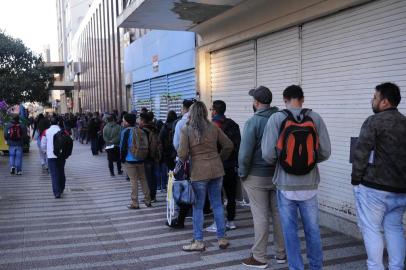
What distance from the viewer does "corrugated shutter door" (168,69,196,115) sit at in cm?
1214

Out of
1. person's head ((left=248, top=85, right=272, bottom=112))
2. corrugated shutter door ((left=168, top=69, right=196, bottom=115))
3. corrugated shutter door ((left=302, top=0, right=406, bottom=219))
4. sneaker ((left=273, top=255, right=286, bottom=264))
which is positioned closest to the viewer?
person's head ((left=248, top=85, right=272, bottom=112))

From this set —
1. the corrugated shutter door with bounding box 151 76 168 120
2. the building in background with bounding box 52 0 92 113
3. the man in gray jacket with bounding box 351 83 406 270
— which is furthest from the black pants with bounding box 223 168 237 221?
the building in background with bounding box 52 0 92 113

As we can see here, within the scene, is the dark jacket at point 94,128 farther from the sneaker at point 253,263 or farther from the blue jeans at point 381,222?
the blue jeans at point 381,222

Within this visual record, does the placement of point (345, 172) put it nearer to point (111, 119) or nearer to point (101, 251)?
point (101, 251)

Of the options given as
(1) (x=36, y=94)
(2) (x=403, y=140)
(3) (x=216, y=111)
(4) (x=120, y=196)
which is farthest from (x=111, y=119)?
(1) (x=36, y=94)

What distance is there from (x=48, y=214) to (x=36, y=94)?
21.6 m

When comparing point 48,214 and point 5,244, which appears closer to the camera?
point 5,244

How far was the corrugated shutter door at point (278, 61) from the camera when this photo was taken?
7594 millimetres

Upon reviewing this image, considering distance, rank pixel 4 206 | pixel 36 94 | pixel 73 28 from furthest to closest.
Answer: pixel 73 28, pixel 36 94, pixel 4 206

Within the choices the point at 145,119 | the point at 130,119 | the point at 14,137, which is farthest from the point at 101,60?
the point at 130,119

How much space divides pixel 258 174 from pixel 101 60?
25.7 m

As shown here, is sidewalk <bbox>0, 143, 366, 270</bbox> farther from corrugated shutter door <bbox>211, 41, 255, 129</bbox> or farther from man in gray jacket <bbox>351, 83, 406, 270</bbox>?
corrugated shutter door <bbox>211, 41, 255, 129</bbox>

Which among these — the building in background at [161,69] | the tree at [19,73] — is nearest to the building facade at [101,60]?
the building in background at [161,69]

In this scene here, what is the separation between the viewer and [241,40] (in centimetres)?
927
